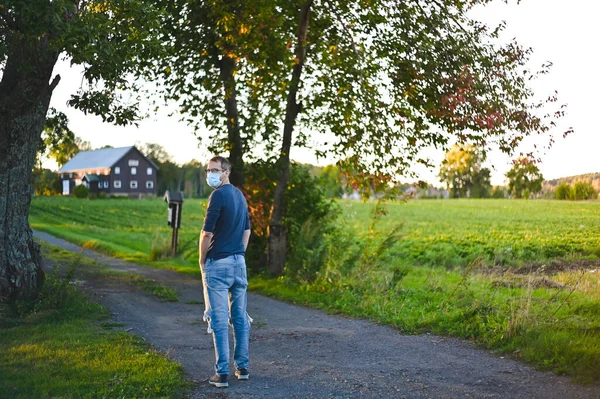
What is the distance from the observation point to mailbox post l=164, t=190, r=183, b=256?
24.3m

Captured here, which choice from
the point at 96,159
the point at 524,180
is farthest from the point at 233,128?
the point at 96,159

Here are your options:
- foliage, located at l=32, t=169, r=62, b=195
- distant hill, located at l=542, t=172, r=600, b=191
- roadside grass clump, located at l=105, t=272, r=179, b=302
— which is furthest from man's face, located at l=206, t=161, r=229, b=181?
foliage, located at l=32, t=169, r=62, b=195

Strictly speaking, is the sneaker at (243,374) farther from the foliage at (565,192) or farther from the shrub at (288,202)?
the foliage at (565,192)

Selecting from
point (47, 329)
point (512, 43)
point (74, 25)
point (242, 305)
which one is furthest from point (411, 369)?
point (512, 43)

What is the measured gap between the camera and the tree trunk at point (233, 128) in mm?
17828

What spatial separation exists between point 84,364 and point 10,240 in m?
5.13

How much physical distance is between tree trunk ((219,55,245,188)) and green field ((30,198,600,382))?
2.98 m

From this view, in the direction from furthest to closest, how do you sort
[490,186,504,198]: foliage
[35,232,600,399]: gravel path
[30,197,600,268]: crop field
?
[490,186,504,198]: foliage < [30,197,600,268]: crop field < [35,232,600,399]: gravel path

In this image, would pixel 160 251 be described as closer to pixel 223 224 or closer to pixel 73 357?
pixel 73 357

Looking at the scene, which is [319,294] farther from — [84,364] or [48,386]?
[48,386]

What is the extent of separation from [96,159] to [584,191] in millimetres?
96960

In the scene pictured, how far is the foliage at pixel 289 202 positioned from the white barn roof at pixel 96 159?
84828mm

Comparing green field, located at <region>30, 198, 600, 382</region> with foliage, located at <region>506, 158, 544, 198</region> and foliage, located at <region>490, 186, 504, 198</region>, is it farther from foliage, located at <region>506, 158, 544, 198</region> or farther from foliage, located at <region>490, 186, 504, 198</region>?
foliage, located at <region>506, 158, 544, 198</region>

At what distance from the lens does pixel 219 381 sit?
721 centimetres
